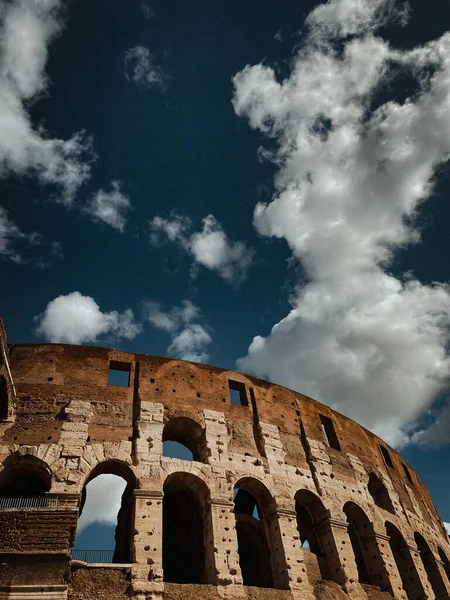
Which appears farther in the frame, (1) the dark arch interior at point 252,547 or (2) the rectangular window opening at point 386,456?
(2) the rectangular window opening at point 386,456

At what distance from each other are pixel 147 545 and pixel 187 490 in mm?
3076

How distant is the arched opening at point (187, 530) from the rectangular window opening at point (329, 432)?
18.5 ft

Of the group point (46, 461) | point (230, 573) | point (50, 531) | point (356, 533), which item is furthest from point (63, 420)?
point (356, 533)

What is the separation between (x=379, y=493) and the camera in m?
16.7

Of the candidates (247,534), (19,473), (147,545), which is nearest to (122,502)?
(147,545)

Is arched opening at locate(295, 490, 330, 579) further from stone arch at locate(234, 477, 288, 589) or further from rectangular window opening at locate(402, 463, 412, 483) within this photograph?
rectangular window opening at locate(402, 463, 412, 483)

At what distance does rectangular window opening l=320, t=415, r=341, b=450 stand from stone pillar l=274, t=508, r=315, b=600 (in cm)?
441

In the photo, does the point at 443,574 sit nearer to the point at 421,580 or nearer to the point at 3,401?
the point at 421,580

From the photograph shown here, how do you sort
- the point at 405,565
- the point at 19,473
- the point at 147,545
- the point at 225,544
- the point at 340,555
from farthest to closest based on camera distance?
the point at 405,565 < the point at 340,555 < the point at 19,473 < the point at 225,544 < the point at 147,545

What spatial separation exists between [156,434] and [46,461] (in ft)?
9.07

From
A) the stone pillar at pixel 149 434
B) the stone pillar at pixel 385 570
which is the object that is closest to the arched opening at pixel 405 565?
the stone pillar at pixel 385 570

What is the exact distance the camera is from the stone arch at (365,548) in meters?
13.6

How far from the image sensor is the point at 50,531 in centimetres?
890

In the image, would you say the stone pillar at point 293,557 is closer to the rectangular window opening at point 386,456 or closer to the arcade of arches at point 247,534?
the arcade of arches at point 247,534
